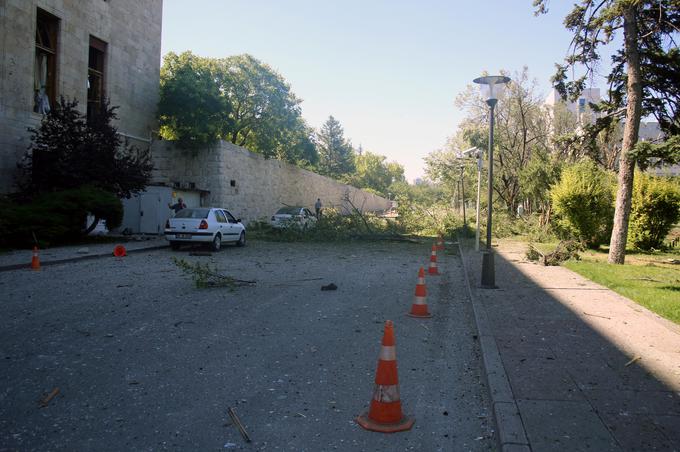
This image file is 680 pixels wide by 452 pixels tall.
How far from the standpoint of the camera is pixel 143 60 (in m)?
27.1

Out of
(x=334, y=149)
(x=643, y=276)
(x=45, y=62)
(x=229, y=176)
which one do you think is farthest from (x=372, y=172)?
(x=643, y=276)

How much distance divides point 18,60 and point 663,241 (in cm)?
2504

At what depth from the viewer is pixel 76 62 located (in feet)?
72.9

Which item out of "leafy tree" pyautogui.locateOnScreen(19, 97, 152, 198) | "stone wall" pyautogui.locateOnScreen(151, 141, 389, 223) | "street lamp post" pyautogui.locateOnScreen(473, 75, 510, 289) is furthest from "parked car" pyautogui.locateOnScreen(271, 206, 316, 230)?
"street lamp post" pyautogui.locateOnScreen(473, 75, 510, 289)

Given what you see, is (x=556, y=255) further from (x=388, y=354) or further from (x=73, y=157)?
(x=73, y=157)

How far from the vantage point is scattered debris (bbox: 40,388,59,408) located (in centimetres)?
415

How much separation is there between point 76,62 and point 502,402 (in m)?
23.8

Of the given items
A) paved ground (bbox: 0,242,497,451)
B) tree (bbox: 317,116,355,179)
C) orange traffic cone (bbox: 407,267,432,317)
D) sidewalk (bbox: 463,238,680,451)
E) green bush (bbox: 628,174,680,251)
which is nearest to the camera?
sidewalk (bbox: 463,238,680,451)

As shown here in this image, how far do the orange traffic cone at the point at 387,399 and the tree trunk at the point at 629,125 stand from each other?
1289cm

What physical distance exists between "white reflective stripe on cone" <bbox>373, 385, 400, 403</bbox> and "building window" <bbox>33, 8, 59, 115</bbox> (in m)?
21.3

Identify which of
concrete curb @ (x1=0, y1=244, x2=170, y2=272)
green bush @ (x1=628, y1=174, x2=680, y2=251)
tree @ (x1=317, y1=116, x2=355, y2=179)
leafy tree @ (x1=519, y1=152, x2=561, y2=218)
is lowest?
concrete curb @ (x1=0, y1=244, x2=170, y2=272)

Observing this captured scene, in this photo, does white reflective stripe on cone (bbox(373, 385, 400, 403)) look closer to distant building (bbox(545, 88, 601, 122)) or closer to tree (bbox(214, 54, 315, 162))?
distant building (bbox(545, 88, 601, 122))

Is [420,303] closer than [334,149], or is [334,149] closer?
[420,303]

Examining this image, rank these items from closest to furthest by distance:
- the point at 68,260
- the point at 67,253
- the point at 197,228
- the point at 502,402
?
the point at 502,402 < the point at 68,260 < the point at 67,253 < the point at 197,228
